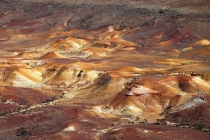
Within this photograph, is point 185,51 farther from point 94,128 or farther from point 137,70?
point 94,128

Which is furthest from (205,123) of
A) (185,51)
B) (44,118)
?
(185,51)

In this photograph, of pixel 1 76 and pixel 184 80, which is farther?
pixel 1 76

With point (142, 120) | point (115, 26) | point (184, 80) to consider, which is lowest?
point (142, 120)

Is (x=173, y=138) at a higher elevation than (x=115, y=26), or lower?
lower

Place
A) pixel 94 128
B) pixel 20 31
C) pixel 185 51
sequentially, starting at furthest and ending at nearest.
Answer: pixel 20 31
pixel 185 51
pixel 94 128

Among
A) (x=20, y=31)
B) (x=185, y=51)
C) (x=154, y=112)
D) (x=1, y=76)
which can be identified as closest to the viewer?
(x=154, y=112)

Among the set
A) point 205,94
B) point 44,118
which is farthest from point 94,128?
point 205,94
